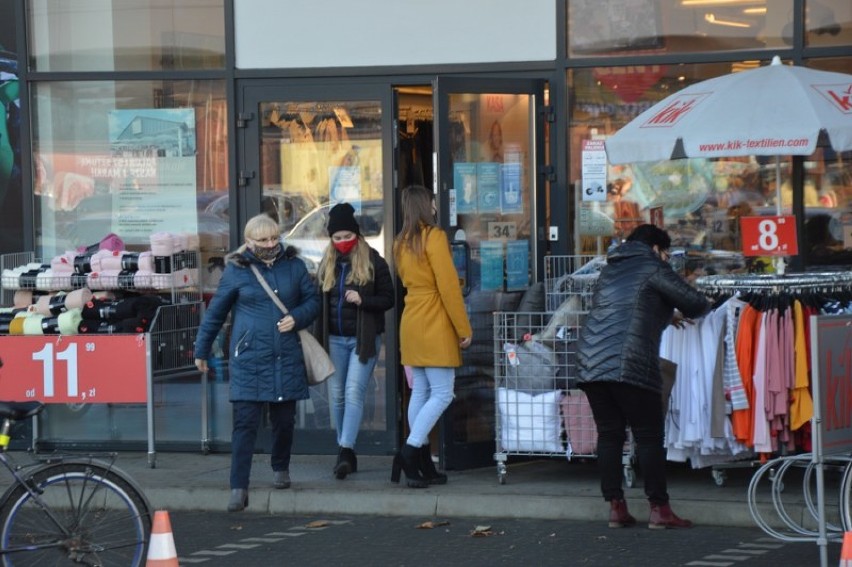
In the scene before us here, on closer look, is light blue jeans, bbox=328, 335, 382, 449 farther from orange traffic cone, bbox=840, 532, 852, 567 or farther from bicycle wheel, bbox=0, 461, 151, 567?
orange traffic cone, bbox=840, 532, 852, 567

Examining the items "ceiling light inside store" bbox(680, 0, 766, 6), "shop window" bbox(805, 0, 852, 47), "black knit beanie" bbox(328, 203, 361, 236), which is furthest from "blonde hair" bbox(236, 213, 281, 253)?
"shop window" bbox(805, 0, 852, 47)

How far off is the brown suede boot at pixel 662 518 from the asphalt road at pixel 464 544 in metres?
0.07

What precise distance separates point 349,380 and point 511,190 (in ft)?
6.09

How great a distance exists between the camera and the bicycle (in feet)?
22.1

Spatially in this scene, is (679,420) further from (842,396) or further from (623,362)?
(842,396)

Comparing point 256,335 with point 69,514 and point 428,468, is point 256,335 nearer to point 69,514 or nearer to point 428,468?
point 428,468

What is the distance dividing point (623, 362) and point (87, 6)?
562cm

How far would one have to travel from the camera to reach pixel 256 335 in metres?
9.00

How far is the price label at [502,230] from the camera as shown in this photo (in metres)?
10.2

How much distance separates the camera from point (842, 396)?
7.14 metres

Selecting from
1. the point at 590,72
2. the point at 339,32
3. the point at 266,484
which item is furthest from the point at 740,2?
the point at 266,484

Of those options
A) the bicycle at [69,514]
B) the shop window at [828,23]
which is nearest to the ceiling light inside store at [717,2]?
the shop window at [828,23]

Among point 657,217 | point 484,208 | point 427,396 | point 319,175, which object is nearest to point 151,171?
point 319,175

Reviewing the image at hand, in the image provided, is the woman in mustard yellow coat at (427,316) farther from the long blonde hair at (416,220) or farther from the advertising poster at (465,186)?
the advertising poster at (465,186)
